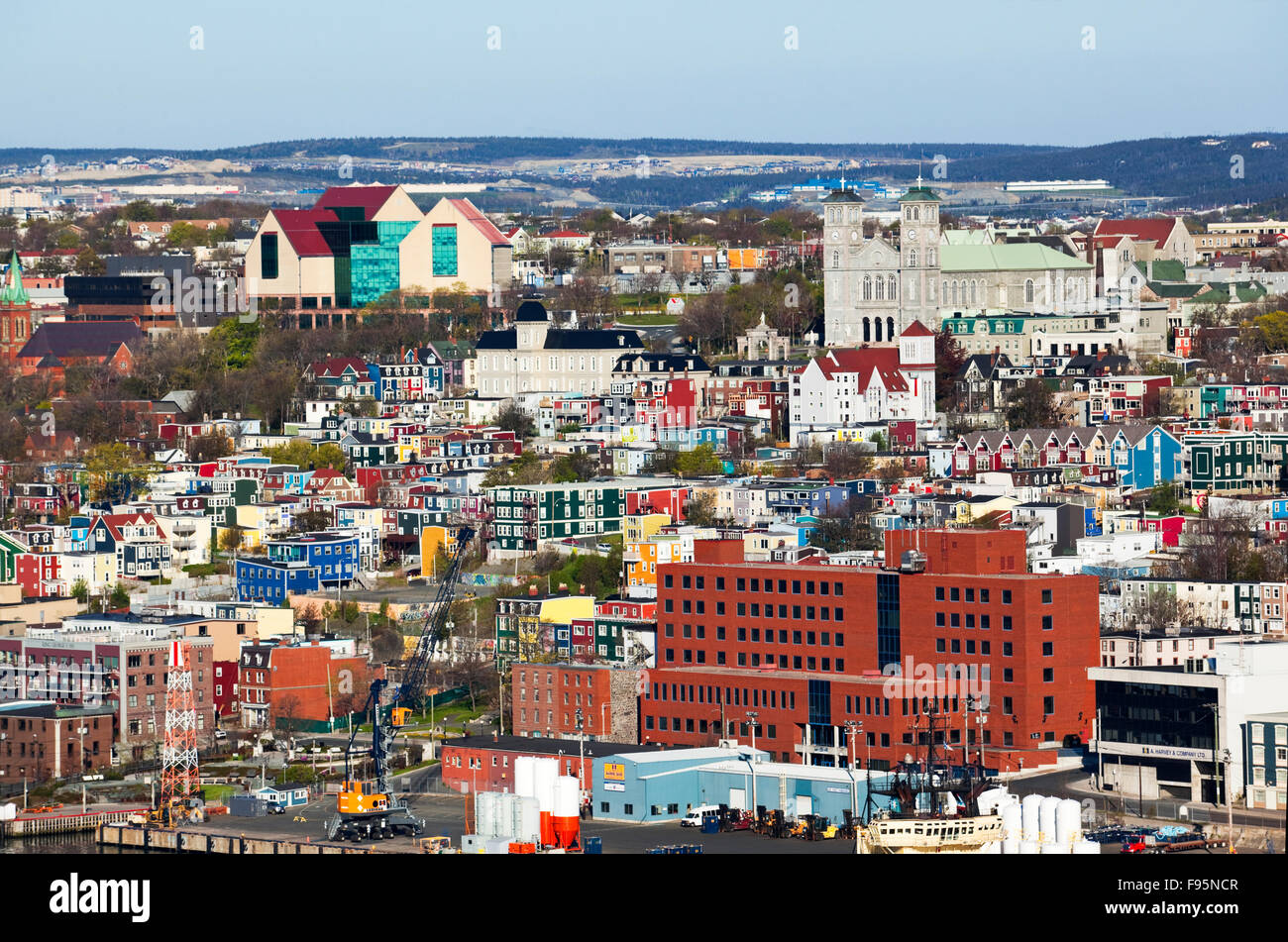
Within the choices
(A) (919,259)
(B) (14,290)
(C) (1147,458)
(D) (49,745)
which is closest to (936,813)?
(D) (49,745)

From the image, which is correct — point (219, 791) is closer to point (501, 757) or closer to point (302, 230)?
point (501, 757)

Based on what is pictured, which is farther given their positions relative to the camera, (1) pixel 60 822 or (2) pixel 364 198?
(2) pixel 364 198

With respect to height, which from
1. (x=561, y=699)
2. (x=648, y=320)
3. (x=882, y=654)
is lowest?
(x=561, y=699)

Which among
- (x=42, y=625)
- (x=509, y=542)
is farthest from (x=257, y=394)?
(x=42, y=625)

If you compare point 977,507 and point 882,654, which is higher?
point 977,507

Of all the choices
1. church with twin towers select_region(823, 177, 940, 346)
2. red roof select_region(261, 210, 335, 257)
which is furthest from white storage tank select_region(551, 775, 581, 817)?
red roof select_region(261, 210, 335, 257)

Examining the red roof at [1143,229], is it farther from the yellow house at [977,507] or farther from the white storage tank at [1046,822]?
the white storage tank at [1046,822]

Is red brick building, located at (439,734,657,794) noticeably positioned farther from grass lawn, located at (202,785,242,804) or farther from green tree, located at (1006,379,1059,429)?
green tree, located at (1006,379,1059,429)
